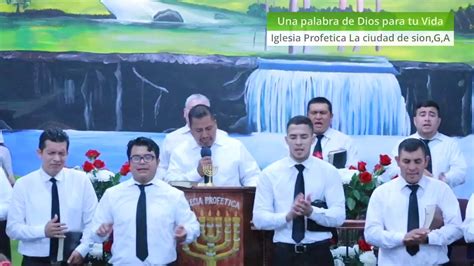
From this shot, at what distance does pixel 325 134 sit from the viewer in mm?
8844

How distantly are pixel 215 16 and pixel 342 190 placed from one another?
2.88m

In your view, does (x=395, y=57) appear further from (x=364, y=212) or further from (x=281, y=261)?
(x=281, y=261)

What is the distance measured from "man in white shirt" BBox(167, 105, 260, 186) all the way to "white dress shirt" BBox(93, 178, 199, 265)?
2.89 feet

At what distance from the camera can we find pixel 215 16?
960 centimetres

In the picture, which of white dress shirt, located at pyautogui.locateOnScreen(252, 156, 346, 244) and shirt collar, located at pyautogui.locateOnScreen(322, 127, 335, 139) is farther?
shirt collar, located at pyautogui.locateOnScreen(322, 127, 335, 139)

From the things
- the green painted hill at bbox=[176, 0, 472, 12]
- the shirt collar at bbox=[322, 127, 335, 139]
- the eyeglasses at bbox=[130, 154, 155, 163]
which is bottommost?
the eyeglasses at bbox=[130, 154, 155, 163]

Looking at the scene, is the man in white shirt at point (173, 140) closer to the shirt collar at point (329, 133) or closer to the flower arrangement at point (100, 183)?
the flower arrangement at point (100, 183)

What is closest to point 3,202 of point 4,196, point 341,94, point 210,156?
point 4,196

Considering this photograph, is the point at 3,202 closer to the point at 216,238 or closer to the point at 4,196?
the point at 4,196

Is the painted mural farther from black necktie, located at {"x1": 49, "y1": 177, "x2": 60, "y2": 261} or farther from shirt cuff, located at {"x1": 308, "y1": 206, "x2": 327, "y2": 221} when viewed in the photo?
shirt cuff, located at {"x1": 308, "y1": 206, "x2": 327, "y2": 221}

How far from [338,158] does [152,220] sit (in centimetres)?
193

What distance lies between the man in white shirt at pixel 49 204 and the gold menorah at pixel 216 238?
83 cm

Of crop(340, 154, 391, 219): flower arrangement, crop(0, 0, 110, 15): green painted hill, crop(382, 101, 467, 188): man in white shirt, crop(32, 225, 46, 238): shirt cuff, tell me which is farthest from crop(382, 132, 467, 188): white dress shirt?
crop(0, 0, 110, 15): green painted hill

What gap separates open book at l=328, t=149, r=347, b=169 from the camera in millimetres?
8328
